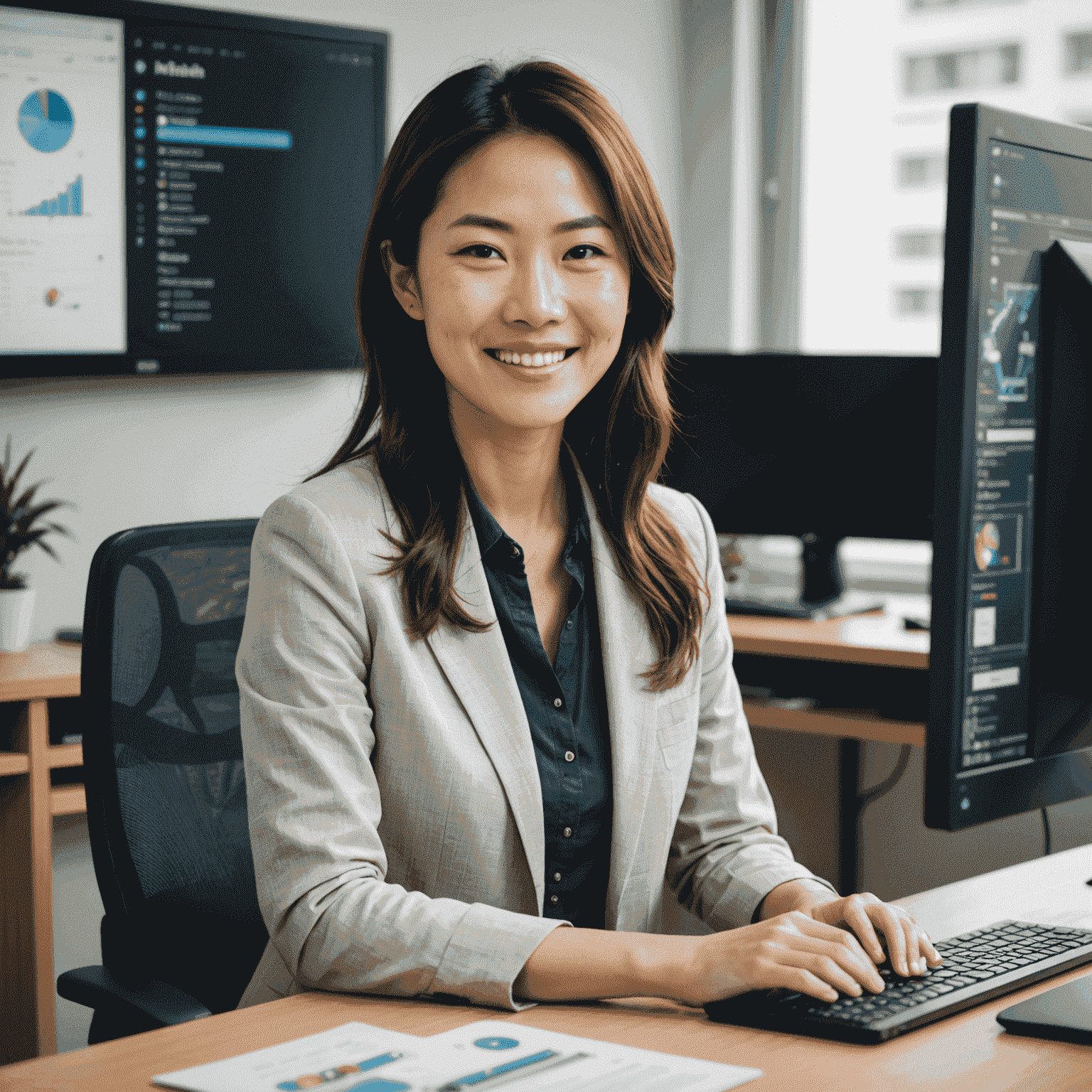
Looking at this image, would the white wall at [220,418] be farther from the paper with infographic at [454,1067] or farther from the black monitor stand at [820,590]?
the paper with infographic at [454,1067]

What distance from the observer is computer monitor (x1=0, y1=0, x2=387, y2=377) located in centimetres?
279

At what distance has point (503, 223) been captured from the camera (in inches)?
51.0

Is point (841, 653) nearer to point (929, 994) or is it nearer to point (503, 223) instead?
point (503, 223)

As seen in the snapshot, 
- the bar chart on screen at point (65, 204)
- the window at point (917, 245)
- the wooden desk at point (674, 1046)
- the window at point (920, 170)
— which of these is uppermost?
the window at point (920, 170)

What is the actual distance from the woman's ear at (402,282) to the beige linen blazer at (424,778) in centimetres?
16

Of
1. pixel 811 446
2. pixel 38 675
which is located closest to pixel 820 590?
pixel 811 446

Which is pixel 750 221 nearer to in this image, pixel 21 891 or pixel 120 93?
pixel 120 93

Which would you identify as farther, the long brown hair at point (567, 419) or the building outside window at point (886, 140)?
the building outside window at point (886, 140)

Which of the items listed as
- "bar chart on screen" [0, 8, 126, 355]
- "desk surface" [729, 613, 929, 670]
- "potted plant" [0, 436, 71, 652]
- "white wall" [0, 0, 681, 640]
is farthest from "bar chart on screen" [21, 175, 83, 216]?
"desk surface" [729, 613, 929, 670]

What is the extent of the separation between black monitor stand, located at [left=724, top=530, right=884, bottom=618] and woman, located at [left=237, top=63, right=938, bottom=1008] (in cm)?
161

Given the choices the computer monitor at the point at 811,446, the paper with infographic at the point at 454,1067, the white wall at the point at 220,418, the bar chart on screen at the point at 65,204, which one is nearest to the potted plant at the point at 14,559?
the white wall at the point at 220,418

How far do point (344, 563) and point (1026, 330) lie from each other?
0.58 m

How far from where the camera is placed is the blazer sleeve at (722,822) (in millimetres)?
1330

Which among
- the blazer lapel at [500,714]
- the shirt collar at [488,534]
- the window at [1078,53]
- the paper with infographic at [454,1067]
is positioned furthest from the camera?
the window at [1078,53]
